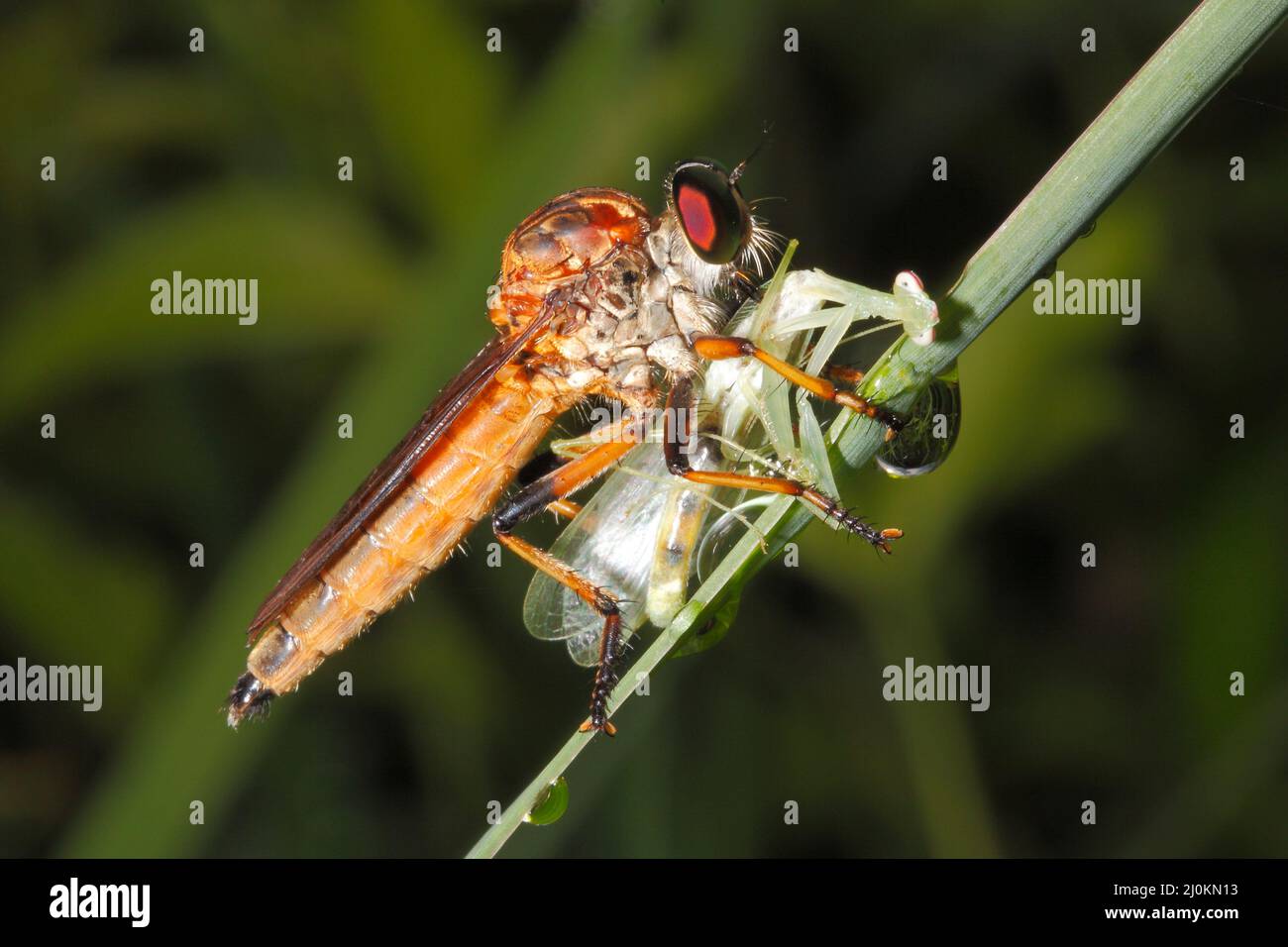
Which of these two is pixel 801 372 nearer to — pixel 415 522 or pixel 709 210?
pixel 709 210

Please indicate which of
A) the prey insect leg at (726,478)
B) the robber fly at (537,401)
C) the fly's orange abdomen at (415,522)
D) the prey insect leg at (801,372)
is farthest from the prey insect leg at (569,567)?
the prey insect leg at (801,372)

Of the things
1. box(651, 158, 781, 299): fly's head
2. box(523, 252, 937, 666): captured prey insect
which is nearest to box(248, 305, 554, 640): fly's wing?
box(523, 252, 937, 666): captured prey insect

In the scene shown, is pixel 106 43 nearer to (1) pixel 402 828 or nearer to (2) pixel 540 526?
(2) pixel 540 526

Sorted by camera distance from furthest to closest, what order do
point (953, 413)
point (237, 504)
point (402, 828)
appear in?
point (237, 504) → point (402, 828) → point (953, 413)

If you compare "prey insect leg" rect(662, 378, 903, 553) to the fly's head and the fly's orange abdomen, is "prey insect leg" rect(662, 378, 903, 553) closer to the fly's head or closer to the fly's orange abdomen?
the fly's head

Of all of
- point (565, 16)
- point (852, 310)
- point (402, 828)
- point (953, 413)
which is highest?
point (565, 16)

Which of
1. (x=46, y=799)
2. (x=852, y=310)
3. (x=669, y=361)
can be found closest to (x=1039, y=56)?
(x=669, y=361)

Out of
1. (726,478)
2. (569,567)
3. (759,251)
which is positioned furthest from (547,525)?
(726,478)
